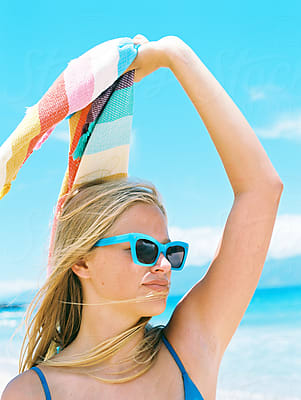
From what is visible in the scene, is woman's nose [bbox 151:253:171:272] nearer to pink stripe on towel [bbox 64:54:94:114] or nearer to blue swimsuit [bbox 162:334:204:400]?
blue swimsuit [bbox 162:334:204:400]

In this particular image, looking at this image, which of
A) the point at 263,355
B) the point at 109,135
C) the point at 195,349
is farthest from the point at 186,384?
the point at 263,355

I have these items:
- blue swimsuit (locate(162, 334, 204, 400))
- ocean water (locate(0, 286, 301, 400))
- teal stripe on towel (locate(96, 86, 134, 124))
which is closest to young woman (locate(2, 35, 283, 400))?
blue swimsuit (locate(162, 334, 204, 400))

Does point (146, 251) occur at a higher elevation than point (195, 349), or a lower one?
higher

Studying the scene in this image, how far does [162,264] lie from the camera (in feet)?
6.20

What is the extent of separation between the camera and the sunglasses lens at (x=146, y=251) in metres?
1.85

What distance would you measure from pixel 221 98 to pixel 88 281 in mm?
865

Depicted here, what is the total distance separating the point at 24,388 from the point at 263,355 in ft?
36.6

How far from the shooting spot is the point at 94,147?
2.11 metres

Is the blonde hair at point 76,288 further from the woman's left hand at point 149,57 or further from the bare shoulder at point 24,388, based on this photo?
the woman's left hand at point 149,57

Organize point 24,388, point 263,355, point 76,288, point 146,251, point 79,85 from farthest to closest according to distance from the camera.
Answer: point 263,355
point 76,288
point 79,85
point 146,251
point 24,388

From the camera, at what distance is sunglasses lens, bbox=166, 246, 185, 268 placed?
6.41 ft

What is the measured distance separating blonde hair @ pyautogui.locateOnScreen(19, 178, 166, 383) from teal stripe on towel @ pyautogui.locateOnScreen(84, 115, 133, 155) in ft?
0.48

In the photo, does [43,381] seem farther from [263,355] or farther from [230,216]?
[263,355]

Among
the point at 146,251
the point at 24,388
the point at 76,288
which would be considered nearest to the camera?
the point at 24,388
